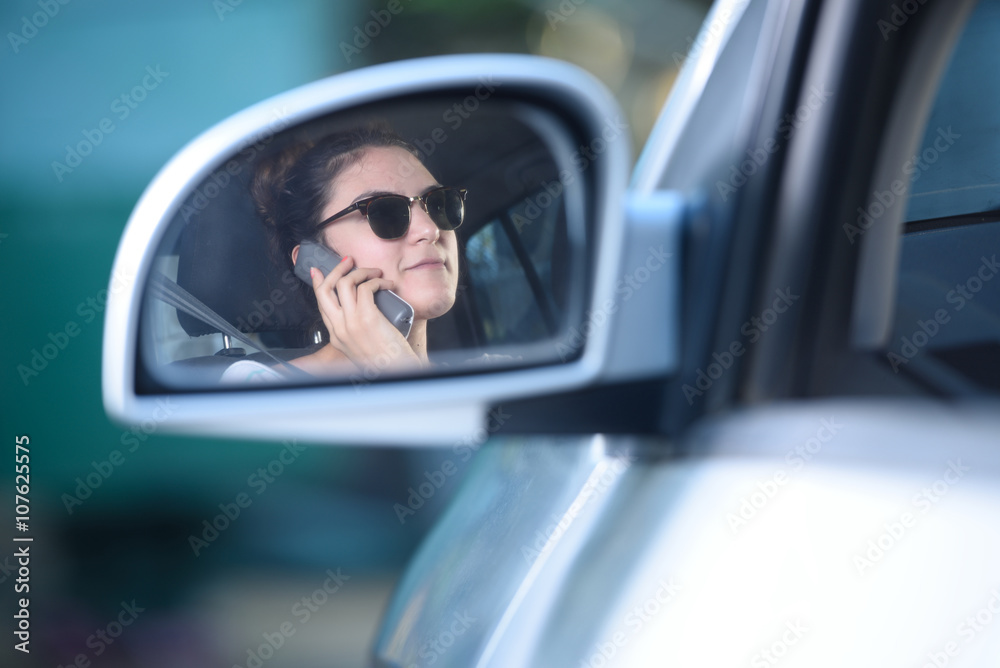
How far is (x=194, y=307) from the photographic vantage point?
110 cm

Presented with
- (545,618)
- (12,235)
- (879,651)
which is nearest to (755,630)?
(879,651)

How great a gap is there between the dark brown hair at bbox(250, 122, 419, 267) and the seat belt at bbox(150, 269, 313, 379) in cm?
10

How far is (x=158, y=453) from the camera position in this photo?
6508 mm

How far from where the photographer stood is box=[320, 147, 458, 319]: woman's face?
104cm

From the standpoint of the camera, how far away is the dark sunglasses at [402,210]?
1046 millimetres

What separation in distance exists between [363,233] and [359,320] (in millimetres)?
100

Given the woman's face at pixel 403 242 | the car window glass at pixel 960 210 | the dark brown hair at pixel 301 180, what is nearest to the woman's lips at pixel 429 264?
the woman's face at pixel 403 242

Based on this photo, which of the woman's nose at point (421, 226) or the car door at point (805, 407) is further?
the woman's nose at point (421, 226)

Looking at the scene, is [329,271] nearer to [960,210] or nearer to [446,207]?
[446,207]

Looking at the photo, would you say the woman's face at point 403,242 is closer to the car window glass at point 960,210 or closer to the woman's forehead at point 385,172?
the woman's forehead at point 385,172

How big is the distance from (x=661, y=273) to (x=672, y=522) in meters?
0.28

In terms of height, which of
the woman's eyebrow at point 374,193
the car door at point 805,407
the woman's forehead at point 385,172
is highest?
the woman's forehead at point 385,172

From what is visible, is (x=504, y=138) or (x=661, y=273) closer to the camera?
(x=661, y=273)

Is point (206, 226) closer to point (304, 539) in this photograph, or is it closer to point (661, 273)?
point (661, 273)
